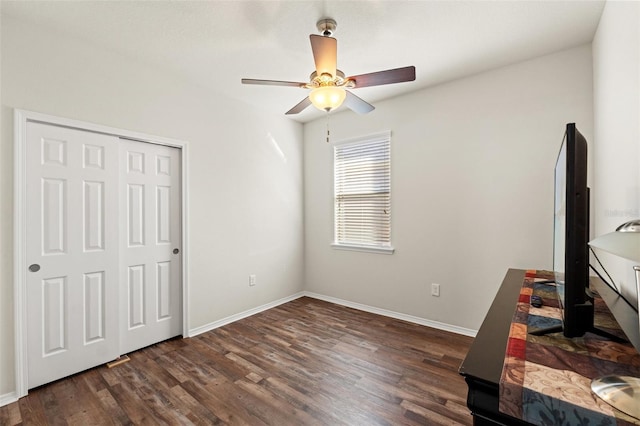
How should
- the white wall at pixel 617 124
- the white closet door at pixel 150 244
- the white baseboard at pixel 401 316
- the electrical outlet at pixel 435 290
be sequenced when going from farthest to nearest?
the electrical outlet at pixel 435 290 → the white baseboard at pixel 401 316 → the white closet door at pixel 150 244 → the white wall at pixel 617 124

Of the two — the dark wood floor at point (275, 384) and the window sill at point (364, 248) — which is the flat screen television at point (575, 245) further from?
the window sill at point (364, 248)

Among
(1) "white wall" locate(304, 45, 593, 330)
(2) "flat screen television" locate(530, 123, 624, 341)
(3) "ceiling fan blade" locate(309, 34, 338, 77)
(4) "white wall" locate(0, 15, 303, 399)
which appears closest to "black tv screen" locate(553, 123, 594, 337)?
(2) "flat screen television" locate(530, 123, 624, 341)

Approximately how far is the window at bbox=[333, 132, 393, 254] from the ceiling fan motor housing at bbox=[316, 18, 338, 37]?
1592mm

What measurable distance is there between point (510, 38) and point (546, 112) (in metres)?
0.73

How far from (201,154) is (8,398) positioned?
2364 millimetres

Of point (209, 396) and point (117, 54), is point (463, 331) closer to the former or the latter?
point (209, 396)

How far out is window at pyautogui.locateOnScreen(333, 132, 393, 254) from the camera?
3500mm

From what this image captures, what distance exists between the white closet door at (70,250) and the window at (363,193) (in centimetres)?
253

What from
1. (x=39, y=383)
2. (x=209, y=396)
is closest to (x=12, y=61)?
(x=39, y=383)

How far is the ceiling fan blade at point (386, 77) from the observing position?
6.21 ft

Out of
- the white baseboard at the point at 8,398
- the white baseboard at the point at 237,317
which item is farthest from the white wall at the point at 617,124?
the white baseboard at the point at 8,398

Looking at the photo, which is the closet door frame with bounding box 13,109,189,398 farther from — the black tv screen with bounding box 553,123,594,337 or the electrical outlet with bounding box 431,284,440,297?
the electrical outlet with bounding box 431,284,440,297

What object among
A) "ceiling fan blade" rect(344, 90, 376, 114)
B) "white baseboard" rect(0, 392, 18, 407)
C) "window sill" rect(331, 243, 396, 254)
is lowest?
"white baseboard" rect(0, 392, 18, 407)

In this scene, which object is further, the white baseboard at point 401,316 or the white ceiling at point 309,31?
the white baseboard at point 401,316
